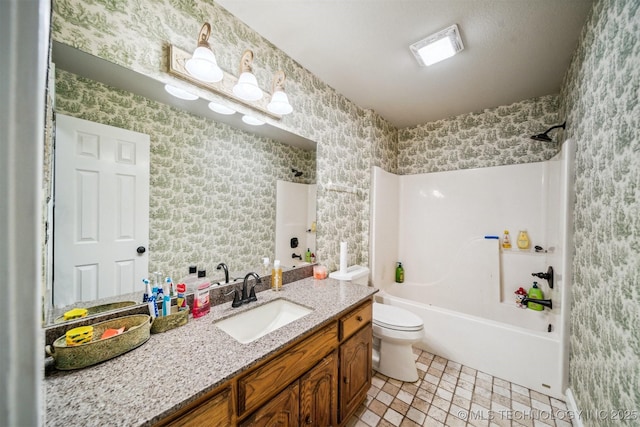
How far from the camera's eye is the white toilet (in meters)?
1.75

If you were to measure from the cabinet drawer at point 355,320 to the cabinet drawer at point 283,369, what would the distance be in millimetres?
70

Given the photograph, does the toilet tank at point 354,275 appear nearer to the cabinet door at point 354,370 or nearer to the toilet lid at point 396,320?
the toilet lid at point 396,320

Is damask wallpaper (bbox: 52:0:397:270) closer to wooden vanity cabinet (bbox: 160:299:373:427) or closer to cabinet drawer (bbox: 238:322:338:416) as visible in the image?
wooden vanity cabinet (bbox: 160:299:373:427)

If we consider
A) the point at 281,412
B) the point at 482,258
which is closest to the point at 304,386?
the point at 281,412

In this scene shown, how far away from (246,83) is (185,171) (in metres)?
0.58

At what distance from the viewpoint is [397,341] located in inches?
69.7

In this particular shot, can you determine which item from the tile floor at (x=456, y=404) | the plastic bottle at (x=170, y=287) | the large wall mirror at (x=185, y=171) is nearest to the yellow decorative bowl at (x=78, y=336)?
the large wall mirror at (x=185, y=171)

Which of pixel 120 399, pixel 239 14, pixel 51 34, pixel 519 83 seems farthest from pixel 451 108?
pixel 120 399

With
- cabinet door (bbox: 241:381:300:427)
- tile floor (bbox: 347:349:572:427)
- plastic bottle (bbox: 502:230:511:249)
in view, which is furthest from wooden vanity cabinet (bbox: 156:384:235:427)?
plastic bottle (bbox: 502:230:511:249)

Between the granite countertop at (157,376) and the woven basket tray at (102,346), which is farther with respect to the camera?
the woven basket tray at (102,346)

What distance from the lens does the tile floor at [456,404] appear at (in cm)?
148

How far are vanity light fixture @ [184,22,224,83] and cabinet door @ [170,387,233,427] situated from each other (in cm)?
134

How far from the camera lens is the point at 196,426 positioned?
0.70 m

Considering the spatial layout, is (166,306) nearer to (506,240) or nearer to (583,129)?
(583,129)
